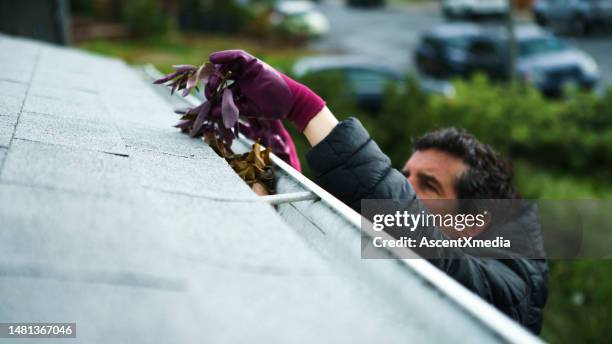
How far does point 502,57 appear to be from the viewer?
47.7 feet

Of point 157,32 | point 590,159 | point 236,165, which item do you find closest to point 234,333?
point 236,165

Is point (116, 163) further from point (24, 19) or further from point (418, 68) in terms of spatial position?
point (418, 68)

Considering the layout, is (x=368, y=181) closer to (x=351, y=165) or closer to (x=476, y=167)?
(x=351, y=165)

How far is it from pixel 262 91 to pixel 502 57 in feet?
45.1

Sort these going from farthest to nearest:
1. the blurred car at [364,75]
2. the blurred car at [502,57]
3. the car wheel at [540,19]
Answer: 1. the car wheel at [540,19]
2. the blurred car at [502,57]
3. the blurred car at [364,75]

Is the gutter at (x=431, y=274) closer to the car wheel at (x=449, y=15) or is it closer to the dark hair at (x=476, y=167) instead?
the dark hair at (x=476, y=167)

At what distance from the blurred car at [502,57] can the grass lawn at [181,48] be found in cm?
498

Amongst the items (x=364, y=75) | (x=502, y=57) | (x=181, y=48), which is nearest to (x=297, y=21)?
(x=181, y=48)

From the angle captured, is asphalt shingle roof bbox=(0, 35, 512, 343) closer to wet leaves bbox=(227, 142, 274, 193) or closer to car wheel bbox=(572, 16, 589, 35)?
wet leaves bbox=(227, 142, 274, 193)

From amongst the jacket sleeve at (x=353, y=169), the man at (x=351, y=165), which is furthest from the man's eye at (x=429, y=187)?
the jacket sleeve at (x=353, y=169)

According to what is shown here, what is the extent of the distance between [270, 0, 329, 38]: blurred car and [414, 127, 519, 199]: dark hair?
72.1 feet

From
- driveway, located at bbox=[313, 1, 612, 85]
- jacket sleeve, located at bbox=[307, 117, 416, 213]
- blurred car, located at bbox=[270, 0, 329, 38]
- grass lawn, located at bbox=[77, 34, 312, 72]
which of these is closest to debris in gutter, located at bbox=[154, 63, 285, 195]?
jacket sleeve, located at bbox=[307, 117, 416, 213]

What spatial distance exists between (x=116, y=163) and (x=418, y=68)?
16230 millimetres

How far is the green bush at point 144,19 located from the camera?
73.0ft
